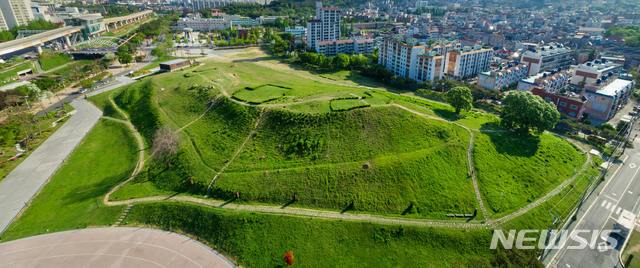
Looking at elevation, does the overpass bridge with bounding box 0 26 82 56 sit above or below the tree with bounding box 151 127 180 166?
above

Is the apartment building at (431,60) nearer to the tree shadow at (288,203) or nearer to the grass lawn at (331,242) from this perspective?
the grass lawn at (331,242)

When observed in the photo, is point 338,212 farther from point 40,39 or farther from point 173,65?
point 40,39

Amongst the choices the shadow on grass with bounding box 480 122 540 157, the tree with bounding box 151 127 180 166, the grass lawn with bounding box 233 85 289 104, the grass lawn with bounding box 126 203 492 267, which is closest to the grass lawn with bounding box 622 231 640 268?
the shadow on grass with bounding box 480 122 540 157

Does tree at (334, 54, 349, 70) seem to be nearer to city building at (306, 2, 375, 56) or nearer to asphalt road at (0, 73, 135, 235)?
city building at (306, 2, 375, 56)

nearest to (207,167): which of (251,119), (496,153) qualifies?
(251,119)

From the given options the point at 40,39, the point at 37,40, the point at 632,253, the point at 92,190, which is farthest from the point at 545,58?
the point at 40,39

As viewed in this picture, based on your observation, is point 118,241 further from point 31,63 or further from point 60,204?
point 31,63
